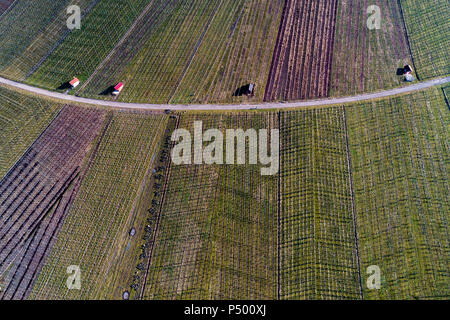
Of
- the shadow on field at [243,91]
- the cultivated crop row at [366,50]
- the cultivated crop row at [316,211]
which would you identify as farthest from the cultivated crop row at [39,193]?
the cultivated crop row at [366,50]

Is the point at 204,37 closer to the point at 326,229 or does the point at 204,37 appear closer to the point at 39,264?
the point at 326,229

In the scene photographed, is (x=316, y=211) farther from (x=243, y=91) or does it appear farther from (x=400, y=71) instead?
(x=400, y=71)

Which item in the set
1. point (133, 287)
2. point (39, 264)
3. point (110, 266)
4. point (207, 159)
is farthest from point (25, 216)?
point (207, 159)

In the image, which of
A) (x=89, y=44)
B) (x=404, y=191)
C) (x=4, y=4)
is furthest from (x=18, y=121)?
(x=404, y=191)

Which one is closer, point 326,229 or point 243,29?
point 326,229

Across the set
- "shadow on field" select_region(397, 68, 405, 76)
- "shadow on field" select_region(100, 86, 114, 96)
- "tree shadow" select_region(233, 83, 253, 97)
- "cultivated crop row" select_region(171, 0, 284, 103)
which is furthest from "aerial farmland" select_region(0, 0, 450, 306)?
"tree shadow" select_region(233, 83, 253, 97)
